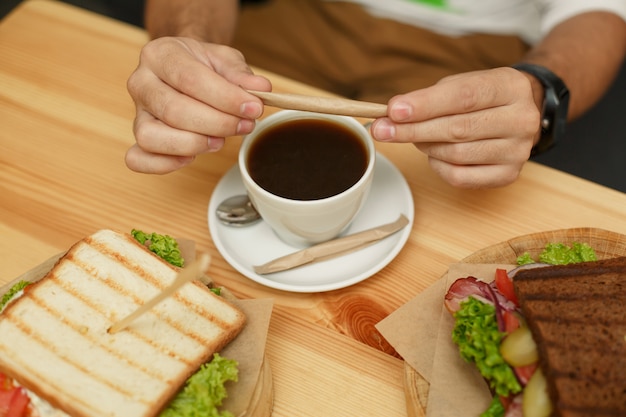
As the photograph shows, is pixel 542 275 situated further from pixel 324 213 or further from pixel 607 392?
pixel 324 213

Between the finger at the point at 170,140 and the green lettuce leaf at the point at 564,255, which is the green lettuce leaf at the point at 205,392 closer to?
the finger at the point at 170,140

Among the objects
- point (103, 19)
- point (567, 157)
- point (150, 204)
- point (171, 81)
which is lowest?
point (567, 157)

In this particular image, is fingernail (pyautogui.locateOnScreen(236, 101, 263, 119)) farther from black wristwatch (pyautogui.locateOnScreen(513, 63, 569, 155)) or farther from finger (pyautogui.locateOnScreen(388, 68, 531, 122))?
black wristwatch (pyautogui.locateOnScreen(513, 63, 569, 155))

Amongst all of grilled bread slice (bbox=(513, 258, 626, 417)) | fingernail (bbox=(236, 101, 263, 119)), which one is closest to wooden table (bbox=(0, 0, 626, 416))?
grilled bread slice (bbox=(513, 258, 626, 417))

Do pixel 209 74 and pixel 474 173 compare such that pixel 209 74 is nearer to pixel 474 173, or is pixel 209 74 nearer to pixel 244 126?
pixel 244 126

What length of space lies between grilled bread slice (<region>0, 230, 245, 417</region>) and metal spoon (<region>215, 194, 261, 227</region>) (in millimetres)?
240

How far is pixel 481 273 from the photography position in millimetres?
1203

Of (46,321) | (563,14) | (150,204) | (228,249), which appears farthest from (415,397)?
(563,14)

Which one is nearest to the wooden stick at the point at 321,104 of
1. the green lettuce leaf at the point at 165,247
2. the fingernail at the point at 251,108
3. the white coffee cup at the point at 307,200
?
the fingernail at the point at 251,108

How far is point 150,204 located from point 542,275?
0.90 meters

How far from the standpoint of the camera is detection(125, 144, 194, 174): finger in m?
1.30

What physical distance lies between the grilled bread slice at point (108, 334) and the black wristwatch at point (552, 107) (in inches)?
34.3

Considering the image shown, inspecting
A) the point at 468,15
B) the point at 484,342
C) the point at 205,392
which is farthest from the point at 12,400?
the point at 468,15

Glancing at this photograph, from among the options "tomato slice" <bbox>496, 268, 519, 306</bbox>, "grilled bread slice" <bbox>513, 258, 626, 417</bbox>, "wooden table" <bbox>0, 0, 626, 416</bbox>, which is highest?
"grilled bread slice" <bbox>513, 258, 626, 417</bbox>
